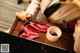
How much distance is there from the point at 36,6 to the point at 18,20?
204 mm

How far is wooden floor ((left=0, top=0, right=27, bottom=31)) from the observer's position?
171 cm

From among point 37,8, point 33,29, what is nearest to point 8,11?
point 37,8

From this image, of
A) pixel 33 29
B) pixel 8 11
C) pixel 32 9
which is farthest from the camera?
pixel 8 11

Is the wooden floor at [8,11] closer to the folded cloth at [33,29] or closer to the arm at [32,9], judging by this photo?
the arm at [32,9]

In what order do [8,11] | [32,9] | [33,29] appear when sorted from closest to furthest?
[33,29] < [32,9] < [8,11]

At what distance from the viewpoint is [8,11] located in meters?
1.83

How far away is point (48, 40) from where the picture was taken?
2.82ft

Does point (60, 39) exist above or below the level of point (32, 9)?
below

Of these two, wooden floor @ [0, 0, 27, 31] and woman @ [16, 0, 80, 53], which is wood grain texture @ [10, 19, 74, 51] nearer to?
woman @ [16, 0, 80, 53]

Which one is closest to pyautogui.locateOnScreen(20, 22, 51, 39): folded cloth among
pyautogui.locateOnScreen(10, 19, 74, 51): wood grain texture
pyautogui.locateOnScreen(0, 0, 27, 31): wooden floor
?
pyautogui.locateOnScreen(10, 19, 74, 51): wood grain texture

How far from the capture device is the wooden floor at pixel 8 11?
1711 millimetres

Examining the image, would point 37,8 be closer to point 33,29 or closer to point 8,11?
point 33,29

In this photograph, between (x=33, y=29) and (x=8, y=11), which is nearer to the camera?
(x=33, y=29)

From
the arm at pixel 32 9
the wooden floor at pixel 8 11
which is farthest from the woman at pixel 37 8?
the wooden floor at pixel 8 11
